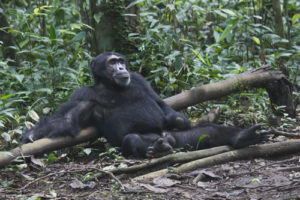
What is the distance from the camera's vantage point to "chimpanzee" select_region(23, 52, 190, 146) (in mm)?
6102

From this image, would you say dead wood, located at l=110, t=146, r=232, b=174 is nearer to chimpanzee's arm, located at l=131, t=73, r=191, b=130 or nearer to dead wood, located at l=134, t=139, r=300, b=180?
dead wood, located at l=134, t=139, r=300, b=180

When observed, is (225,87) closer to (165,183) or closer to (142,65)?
(142,65)

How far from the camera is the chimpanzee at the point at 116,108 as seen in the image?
20.0 ft

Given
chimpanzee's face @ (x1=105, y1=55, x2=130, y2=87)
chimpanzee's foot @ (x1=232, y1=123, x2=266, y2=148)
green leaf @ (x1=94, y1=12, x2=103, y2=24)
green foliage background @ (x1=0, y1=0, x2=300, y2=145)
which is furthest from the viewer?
green leaf @ (x1=94, y1=12, x2=103, y2=24)

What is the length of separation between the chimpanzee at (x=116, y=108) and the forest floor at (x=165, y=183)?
0.93 m

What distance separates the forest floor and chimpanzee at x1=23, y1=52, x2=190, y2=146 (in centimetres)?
93

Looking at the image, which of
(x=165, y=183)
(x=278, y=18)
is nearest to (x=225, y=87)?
(x=165, y=183)

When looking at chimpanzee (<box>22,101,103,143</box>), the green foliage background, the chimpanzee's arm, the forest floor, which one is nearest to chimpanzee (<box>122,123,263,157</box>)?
the chimpanzee's arm

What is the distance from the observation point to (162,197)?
393cm

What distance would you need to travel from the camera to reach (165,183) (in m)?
4.30

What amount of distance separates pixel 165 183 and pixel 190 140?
182 cm

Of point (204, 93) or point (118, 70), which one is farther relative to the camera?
point (204, 93)

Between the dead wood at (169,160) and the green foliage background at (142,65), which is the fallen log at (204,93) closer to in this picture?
the green foliage background at (142,65)

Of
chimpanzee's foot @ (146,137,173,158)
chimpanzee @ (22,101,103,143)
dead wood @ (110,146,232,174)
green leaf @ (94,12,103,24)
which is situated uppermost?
green leaf @ (94,12,103,24)
